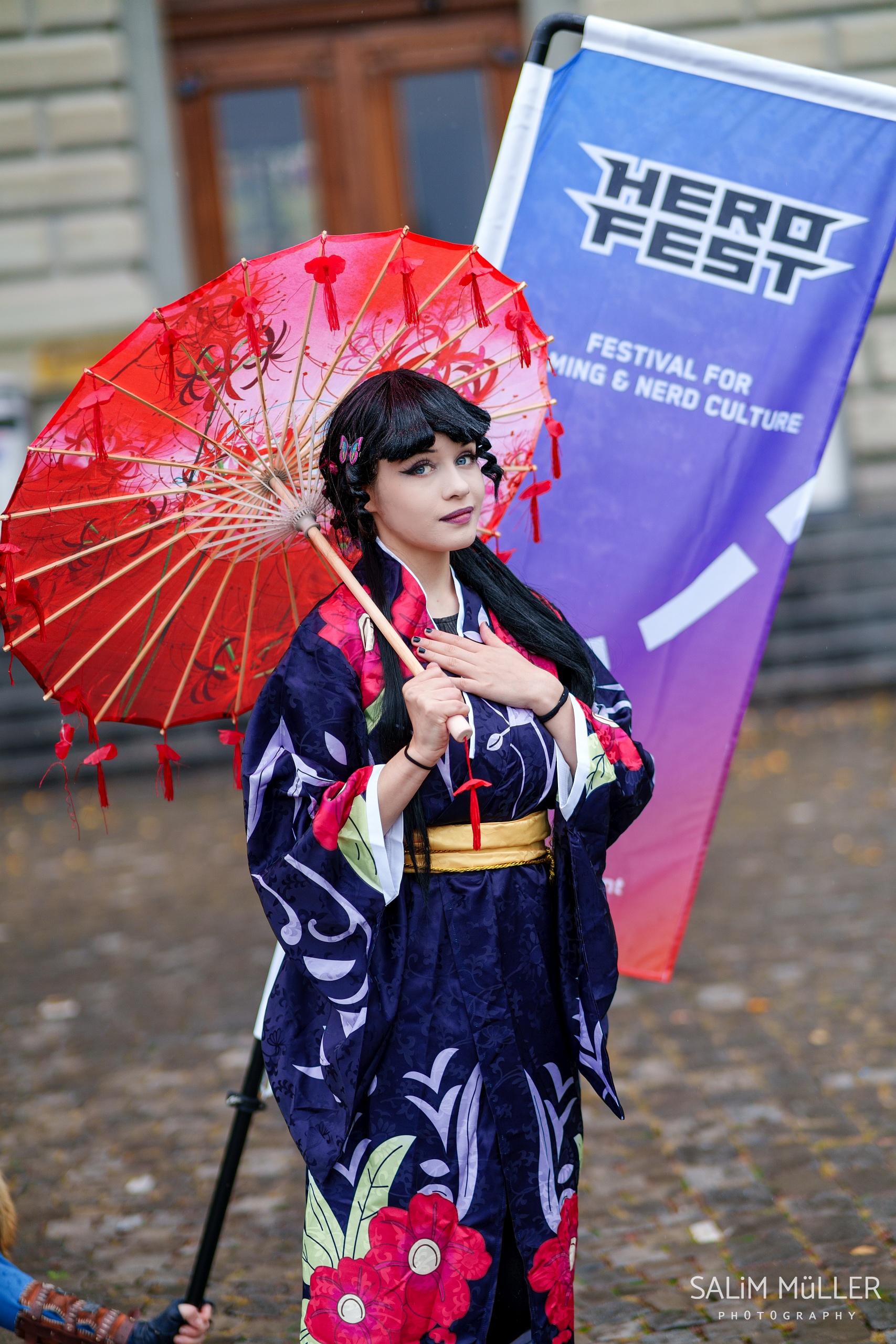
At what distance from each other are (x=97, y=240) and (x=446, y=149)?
9.11 ft

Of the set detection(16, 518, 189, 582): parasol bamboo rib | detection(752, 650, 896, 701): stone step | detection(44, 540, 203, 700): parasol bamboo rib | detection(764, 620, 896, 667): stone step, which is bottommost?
detection(752, 650, 896, 701): stone step

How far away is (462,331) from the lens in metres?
2.30

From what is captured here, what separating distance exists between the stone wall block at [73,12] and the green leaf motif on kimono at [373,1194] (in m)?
8.58

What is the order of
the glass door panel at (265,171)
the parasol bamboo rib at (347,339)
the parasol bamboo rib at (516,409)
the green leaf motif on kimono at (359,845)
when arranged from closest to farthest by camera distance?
the green leaf motif on kimono at (359,845) < the parasol bamboo rib at (347,339) < the parasol bamboo rib at (516,409) < the glass door panel at (265,171)

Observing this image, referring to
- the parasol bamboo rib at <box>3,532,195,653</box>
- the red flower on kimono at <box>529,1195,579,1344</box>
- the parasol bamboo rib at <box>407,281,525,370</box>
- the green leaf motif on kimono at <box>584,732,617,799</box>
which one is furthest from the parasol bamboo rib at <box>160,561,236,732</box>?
the red flower on kimono at <box>529,1195,579,1344</box>

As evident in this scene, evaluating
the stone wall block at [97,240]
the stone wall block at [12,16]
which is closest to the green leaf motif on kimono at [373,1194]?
the stone wall block at [97,240]

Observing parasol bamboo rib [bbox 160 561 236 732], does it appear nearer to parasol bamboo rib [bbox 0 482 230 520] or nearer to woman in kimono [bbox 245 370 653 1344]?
parasol bamboo rib [bbox 0 482 230 520]

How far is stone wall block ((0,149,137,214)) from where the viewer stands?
8.90m

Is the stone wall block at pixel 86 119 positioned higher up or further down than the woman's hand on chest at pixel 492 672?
higher up

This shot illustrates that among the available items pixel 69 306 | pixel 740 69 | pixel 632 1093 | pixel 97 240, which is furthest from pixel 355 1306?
pixel 97 240

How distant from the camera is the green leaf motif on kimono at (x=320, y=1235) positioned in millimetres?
2084

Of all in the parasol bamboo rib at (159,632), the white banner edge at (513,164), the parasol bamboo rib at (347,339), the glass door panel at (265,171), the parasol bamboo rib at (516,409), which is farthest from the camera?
the glass door panel at (265,171)

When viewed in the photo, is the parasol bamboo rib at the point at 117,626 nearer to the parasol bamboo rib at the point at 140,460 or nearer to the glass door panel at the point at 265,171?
the parasol bamboo rib at the point at 140,460

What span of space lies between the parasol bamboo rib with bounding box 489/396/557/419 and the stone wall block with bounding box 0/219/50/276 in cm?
735
